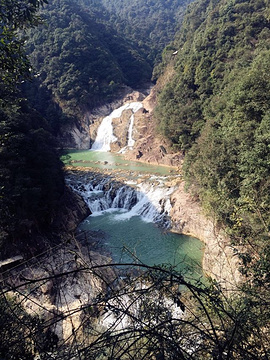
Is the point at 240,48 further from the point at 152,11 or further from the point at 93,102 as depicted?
the point at 152,11

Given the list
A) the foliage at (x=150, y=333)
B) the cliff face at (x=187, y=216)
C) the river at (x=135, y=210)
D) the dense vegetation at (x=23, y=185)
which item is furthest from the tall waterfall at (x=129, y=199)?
the foliage at (x=150, y=333)

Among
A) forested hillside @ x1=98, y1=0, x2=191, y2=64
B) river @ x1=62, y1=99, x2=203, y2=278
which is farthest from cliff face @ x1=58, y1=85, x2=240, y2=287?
forested hillside @ x1=98, y1=0, x2=191, y2=64

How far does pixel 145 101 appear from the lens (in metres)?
36.3

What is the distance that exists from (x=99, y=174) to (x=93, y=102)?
22.3m

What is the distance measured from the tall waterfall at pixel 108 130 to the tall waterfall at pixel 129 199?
15406mm

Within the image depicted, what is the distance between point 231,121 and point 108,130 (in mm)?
25909

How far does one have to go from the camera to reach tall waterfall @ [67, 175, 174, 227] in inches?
600

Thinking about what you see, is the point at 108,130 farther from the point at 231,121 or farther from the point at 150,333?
the point at 150,333

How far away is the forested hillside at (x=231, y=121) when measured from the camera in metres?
7.87

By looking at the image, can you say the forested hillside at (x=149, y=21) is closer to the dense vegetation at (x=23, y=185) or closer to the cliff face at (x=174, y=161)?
the cliff face at (x=174, y=161)

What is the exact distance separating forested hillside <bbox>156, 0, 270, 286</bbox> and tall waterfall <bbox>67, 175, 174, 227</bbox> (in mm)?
2962

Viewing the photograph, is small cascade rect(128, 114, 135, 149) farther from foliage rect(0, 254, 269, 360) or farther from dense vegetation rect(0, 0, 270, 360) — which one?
foliage rect(0, 254, 269, 360)

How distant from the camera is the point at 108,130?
36031 millimetres

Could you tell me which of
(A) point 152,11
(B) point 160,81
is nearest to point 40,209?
(B) point 160,81
